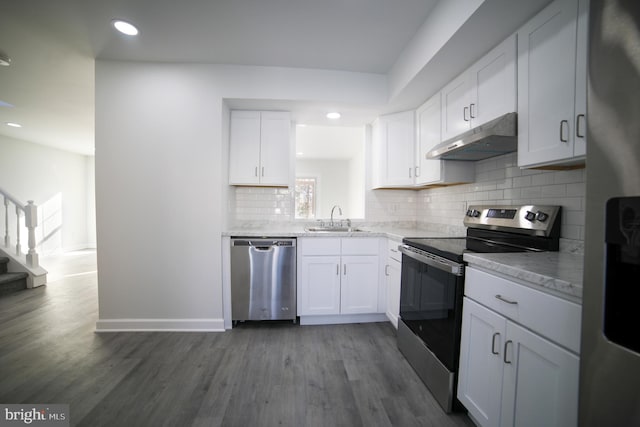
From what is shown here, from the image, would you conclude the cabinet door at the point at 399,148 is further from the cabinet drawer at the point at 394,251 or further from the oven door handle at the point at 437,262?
the oven door handle at the point at 437,262

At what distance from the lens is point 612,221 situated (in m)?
0.69

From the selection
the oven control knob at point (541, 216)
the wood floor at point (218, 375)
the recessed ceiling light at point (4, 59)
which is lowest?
the wood floor at point (218, 375)

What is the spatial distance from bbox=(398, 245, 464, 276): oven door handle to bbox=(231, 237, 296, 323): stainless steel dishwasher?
1143 mm

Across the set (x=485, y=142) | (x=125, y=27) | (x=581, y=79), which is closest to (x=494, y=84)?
(x=485, y=142)

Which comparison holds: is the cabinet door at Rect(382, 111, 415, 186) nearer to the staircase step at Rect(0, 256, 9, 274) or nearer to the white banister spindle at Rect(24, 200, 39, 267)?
the white banister spindle at Rect(24, 200, 39, 267)

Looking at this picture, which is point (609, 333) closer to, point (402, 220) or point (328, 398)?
point (328, 398)

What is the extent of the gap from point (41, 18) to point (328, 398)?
331 cm

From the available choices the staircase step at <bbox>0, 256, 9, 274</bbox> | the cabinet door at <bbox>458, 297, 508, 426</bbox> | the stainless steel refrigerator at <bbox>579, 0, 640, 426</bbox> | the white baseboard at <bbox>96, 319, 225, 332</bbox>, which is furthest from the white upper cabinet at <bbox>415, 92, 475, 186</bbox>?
the staircase step at <bbox>0, 256, 9, 274</bbox>

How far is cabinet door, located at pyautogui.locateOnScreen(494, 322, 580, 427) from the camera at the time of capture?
917 millimetres

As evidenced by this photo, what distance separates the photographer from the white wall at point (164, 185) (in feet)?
8.05

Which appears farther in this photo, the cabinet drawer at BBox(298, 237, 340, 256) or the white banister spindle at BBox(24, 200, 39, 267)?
the white banister spindle at BBox(24, 200, 39, 267)

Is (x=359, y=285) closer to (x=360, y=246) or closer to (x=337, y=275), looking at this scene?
(x=337, y=275)

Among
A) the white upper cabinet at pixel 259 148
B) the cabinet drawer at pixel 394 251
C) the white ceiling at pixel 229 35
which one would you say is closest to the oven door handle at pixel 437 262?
the cabinet drawer at pixel 394 251

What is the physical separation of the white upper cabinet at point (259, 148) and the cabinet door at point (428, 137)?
137cm
